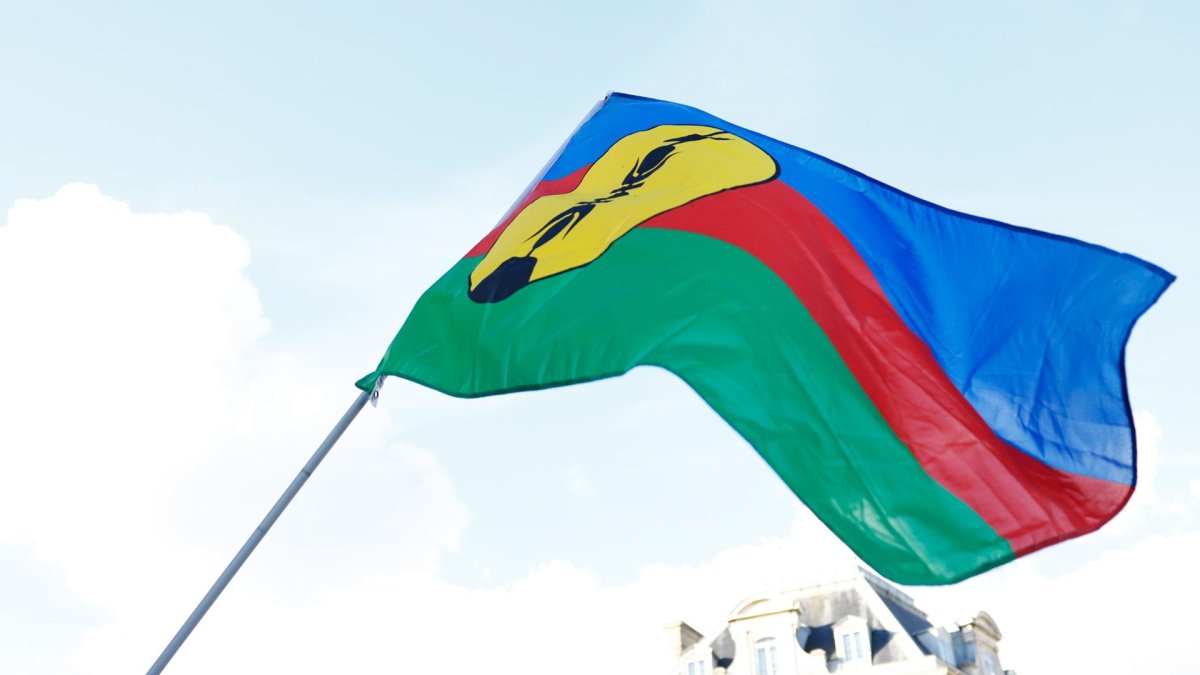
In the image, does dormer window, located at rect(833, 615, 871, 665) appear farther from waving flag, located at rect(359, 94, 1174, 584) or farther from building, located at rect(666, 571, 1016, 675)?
waving flag, located at rect(359, 94, 1174, 584)

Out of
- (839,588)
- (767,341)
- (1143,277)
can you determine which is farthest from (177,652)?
(839,588)

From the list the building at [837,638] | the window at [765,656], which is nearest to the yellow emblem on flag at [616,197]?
the building at [837,638]

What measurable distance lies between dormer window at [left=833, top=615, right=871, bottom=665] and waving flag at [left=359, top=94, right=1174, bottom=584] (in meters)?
33.3

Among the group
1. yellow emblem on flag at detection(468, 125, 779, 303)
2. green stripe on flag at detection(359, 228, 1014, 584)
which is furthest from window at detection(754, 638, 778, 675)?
green stripe on flag at detection(359, 228, 1014, 584)

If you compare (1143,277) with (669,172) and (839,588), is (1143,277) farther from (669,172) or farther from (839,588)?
(839,588)

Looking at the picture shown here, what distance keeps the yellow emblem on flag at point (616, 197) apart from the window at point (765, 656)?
33655mm

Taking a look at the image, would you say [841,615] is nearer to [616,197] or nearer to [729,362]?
[616,197]

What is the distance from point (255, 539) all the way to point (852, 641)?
37.3 metres

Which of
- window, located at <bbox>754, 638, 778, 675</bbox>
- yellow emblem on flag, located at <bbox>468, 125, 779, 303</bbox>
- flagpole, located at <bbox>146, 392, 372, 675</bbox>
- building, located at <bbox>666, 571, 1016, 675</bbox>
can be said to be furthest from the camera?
window, located at <bbox>754, 638, 778, 675</bbox>

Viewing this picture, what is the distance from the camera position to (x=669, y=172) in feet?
48.0

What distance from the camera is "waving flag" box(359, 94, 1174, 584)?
1143 centimetres

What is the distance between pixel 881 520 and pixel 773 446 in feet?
3.51

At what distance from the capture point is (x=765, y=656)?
153 ft

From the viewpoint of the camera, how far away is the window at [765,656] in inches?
1821
